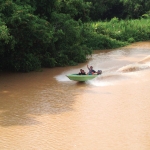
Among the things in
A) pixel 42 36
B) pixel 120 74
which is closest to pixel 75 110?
pixel 42 36

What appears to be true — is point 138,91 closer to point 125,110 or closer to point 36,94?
point 125,110

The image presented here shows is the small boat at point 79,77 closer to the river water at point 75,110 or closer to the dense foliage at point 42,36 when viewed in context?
the river water at point 75,110

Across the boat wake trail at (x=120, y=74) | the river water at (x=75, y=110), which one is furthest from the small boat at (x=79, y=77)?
the boat wake trail at (x=120, y=74)

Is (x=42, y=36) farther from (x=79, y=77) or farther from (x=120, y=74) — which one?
(x=120, y=74)

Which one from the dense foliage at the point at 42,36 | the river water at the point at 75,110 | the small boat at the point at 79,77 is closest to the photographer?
the river water at the point at 75,110

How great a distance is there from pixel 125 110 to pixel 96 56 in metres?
12.7

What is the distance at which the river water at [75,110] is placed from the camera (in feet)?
33.4

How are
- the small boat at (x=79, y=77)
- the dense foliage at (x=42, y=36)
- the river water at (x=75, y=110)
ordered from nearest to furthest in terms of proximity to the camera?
the river water at (x=75, y=110) < the small boat at (x=79, y=77) < the dense foliage at (x=42, y=36)

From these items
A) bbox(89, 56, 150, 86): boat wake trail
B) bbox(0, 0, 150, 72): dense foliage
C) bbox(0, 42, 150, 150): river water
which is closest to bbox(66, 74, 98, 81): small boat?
bbox(0, 42, 150, 150): river water

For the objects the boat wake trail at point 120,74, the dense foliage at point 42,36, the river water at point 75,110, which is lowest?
the river water at point 75,110

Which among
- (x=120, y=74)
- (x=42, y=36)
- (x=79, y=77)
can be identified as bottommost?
(x=120, y=74)

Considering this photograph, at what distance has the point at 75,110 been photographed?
1284 cm

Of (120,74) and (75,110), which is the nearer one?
(75,110)

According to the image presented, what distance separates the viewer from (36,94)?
15.0 m
